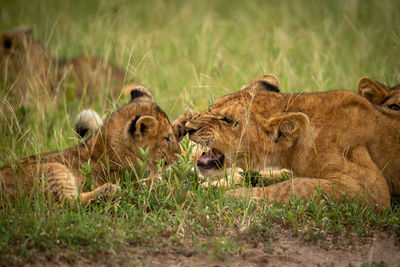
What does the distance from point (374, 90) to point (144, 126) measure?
8.57ft

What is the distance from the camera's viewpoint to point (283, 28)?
11.0 meters

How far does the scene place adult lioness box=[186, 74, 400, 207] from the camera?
188 inches

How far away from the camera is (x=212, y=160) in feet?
17.2

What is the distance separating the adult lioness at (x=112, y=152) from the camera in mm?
4996

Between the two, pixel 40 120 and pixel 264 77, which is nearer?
pixel 264 77

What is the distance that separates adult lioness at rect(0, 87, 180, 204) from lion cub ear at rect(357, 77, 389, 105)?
87.6 inches

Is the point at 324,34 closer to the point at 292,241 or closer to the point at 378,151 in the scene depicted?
the point at 378,151

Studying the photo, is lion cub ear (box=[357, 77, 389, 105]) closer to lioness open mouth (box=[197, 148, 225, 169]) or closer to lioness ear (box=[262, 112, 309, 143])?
lioness ear (box=[262, 112, 309, 143])

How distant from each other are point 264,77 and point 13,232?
278cm

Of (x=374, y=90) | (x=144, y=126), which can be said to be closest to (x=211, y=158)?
(x=144, y=126)

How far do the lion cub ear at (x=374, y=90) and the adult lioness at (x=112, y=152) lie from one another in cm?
223

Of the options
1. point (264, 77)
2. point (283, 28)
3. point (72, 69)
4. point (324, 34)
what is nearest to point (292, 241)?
point (264, 77)

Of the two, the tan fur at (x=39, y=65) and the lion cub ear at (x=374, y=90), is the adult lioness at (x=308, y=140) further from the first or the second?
the tan fur at (x=39, y=65)

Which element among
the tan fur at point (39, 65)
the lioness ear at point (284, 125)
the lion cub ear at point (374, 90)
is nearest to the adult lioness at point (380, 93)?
the lion cub ear at point (374, 90)
